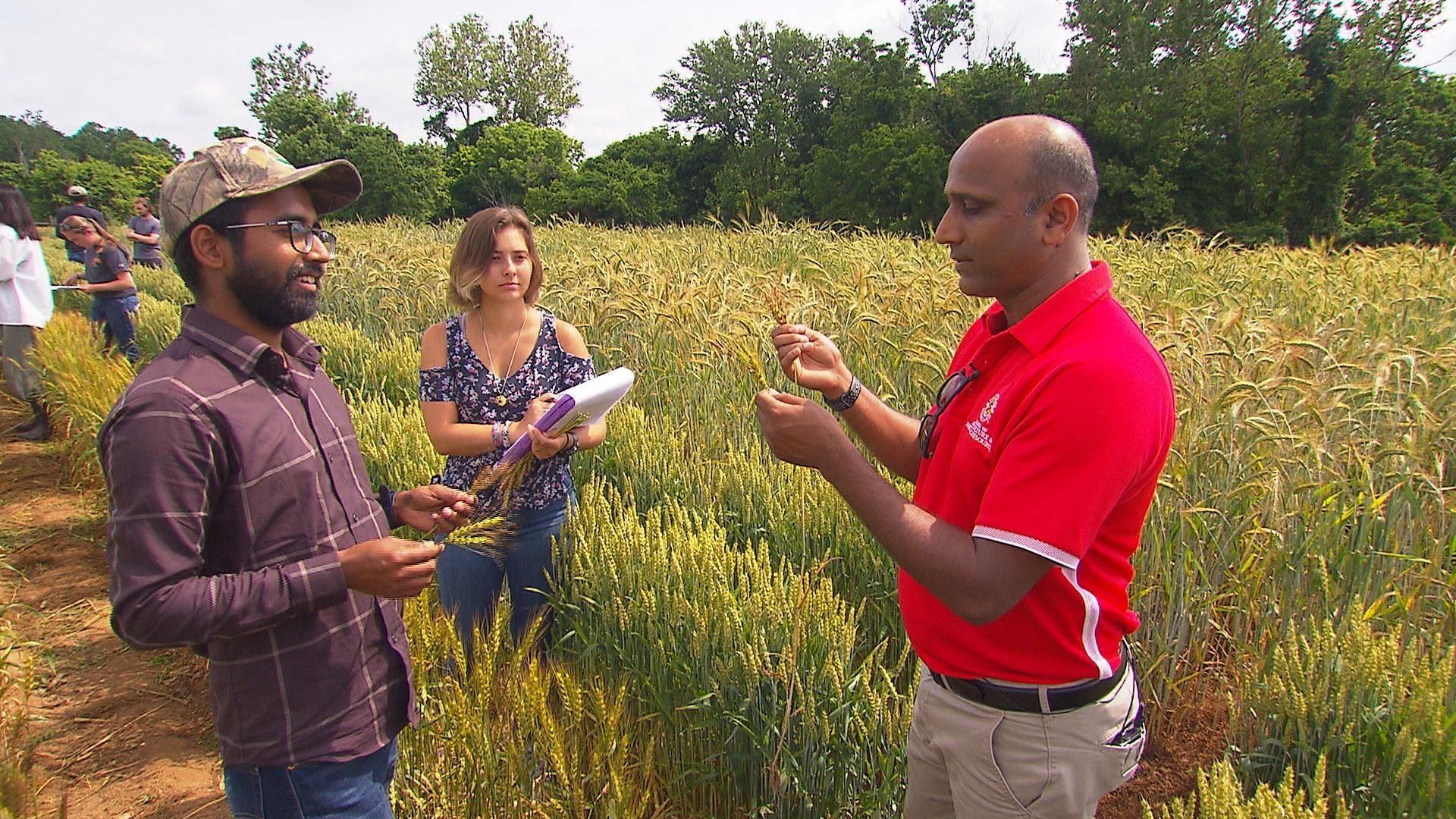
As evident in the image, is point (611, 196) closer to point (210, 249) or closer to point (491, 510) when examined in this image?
point (491, 510)

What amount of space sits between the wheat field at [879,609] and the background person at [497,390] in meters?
0.14

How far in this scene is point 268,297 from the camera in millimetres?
1379

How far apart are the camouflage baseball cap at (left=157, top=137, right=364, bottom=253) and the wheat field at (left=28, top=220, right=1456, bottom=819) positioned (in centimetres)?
93

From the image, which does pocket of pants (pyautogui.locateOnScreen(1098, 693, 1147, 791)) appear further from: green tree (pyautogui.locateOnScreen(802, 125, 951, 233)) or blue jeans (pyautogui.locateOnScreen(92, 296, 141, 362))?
green tree (pyautogui.locateOnScreen(802, 125, 951, 233))

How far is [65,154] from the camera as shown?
65812mm

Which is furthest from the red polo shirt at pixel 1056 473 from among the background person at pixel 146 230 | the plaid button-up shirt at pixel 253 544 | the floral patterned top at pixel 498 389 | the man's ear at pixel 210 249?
the background person at pixel 146 230

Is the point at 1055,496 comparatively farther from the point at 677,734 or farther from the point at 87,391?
the point at 87,391

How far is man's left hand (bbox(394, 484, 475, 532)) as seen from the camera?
1604 mm

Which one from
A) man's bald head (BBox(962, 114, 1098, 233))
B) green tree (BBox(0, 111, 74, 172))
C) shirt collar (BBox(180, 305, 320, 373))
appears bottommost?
shirt collar (BBox(180, 305, 320, 373))

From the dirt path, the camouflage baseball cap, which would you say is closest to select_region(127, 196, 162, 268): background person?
the dirt path

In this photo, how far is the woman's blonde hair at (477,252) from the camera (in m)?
2.47

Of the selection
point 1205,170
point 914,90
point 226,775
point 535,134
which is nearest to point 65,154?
point 535,134

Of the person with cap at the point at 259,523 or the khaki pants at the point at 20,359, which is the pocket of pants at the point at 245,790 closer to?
the person with cap at the point at 259,523

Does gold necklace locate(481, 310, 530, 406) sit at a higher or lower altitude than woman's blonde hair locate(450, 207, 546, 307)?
lower
